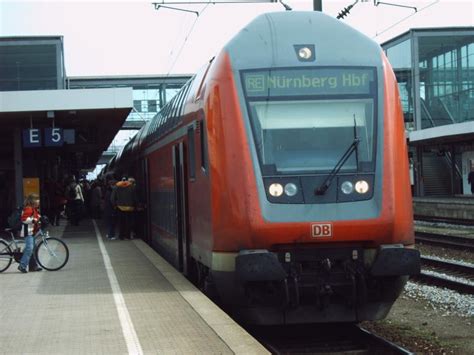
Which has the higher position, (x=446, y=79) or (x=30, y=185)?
(x=446, y=79)

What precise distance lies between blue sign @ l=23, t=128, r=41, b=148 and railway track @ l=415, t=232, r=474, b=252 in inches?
377

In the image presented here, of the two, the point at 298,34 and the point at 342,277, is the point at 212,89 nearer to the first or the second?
the point at 298,34

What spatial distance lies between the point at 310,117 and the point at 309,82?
0.37 m

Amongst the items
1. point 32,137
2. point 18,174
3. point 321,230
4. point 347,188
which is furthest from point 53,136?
point 321,230

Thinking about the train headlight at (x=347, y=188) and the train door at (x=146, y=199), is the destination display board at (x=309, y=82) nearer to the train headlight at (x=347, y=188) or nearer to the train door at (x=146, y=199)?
the train headlight at (x=347, y=188)

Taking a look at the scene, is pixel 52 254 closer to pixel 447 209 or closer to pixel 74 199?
pixel 74 199

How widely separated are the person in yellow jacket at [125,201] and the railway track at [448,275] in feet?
21.7

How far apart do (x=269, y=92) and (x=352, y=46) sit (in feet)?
3.49

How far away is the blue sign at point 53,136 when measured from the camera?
17.7 metres

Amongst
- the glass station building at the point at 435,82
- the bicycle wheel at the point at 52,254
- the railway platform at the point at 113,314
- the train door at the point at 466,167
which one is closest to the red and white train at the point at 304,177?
the railway platform at the point at 113,314

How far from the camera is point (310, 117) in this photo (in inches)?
298

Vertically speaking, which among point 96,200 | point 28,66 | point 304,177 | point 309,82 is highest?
point 28,66

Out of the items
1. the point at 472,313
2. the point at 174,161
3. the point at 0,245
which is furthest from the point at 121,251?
the point at 472,313

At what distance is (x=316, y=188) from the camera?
24.0 ft
